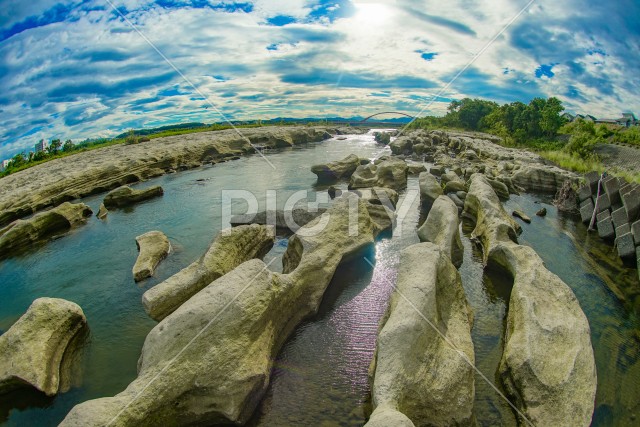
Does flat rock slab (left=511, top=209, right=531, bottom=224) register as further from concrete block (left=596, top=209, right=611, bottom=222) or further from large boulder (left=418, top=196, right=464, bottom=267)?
large boulder (left=418, top=196, right=464, bottom=267)

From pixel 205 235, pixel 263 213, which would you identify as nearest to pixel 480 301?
pixel 263 213

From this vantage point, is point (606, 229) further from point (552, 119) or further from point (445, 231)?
point (552, 119)

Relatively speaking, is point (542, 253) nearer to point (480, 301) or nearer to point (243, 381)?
point (480, 301)

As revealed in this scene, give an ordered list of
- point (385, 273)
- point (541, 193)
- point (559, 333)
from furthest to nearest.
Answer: point (541, 193) → point (385, 273) → point (559, 333)

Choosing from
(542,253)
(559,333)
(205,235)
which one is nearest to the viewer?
(559,333)

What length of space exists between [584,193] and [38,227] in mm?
24184

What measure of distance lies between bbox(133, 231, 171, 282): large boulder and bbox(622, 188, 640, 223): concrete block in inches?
611

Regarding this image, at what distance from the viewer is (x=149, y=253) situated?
11703 millimetres

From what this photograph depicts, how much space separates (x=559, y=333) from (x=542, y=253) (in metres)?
6.11

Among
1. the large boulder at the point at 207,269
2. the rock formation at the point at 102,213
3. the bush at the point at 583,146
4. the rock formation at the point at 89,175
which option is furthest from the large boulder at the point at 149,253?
the bush at the point at 583,146

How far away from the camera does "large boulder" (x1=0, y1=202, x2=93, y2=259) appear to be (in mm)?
14188

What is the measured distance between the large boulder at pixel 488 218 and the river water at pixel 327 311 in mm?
663

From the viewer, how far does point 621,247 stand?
1071 centimetres

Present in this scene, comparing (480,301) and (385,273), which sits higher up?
(480,301)
